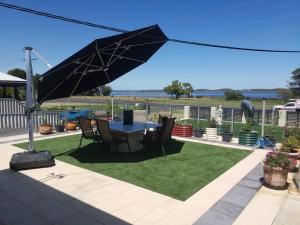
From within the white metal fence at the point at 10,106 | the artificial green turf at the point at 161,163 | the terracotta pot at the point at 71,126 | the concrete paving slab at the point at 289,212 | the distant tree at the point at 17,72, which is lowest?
the concrete paving slab at the point at 289,212

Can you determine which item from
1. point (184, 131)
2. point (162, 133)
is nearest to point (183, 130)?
point (184, 131)

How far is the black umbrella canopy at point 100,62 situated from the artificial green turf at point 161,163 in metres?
1.89

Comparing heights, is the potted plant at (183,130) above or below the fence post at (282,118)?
below

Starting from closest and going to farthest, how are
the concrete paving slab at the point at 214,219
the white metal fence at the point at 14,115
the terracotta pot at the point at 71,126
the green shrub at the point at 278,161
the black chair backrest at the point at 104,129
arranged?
the concrete paving slab at the point at 214,219 → the green shrub at the point at 278,161 → the black chair backrest at the point at 104,129 → the white metal fence at the point at 14,115 → the terracotta pot at the point at 71,126

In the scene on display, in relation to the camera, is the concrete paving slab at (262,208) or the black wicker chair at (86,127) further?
the black wicker chair at (86,127)

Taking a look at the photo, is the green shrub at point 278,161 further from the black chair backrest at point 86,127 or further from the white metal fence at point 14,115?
the white metal fence at point 14,115

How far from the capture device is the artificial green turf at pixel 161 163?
517 cm

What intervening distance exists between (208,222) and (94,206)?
1800mm

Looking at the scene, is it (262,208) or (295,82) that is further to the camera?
(295,82)

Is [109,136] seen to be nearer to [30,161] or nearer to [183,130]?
[30,161]

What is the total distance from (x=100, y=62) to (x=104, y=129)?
1755 mm

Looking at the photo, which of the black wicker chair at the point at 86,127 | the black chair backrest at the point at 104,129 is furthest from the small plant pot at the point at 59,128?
the black chair backrest at the point at 104,129

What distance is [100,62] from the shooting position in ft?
22.1

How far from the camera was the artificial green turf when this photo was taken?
17.0 feet
